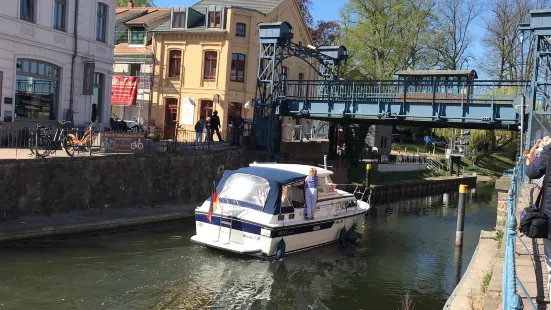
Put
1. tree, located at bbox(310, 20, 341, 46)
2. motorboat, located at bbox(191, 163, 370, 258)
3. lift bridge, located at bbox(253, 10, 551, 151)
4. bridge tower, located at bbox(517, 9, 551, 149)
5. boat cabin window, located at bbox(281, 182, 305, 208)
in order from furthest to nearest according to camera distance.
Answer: tree, located at bbox(310, 20, 341, 46), lift bridge, located at bbox(253, 10, 551, 151), bridge tower, located at bbox(517, 9, 551, 149), boat cabin window, located at bbox(281, 182, 305, 208), motorboat, located at bbox(191, 163, 370, 258)

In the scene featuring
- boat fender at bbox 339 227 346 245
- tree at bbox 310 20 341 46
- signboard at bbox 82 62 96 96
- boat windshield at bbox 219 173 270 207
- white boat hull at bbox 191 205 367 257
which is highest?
tree at bbox 310 20 341 46

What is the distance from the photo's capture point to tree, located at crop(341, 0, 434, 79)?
4628 centimetres

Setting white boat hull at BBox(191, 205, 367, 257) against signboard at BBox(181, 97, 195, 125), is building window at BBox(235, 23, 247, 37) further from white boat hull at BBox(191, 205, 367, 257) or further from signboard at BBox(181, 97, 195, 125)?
white boat hull at BBox(191, 205, 367, 257)

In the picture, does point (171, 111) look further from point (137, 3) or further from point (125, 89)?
point (137, 3)

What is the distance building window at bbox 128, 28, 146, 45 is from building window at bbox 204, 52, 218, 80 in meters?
5.48

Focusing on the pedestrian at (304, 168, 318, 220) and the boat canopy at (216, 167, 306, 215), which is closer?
the boat canopy at (216, 167, 306, 215)

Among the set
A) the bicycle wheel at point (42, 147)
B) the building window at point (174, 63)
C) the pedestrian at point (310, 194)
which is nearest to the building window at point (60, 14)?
the bicycle wheel at point (42, 147)

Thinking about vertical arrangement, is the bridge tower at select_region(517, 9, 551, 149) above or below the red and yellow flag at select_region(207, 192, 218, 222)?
above

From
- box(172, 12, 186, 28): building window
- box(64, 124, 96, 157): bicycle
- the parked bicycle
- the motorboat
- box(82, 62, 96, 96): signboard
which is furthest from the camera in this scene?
box(172, 12, 186, 28): building window

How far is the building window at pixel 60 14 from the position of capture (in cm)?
2403

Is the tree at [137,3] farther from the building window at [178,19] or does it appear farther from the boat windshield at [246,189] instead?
the boat windshield at [246,189]

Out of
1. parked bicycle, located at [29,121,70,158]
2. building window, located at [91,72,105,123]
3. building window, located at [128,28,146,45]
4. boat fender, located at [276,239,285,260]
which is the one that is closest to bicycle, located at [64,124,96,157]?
parked bicycle, located at [29,121,70,158]

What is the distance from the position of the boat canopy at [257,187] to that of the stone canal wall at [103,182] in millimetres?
5004

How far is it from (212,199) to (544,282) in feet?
31.6
